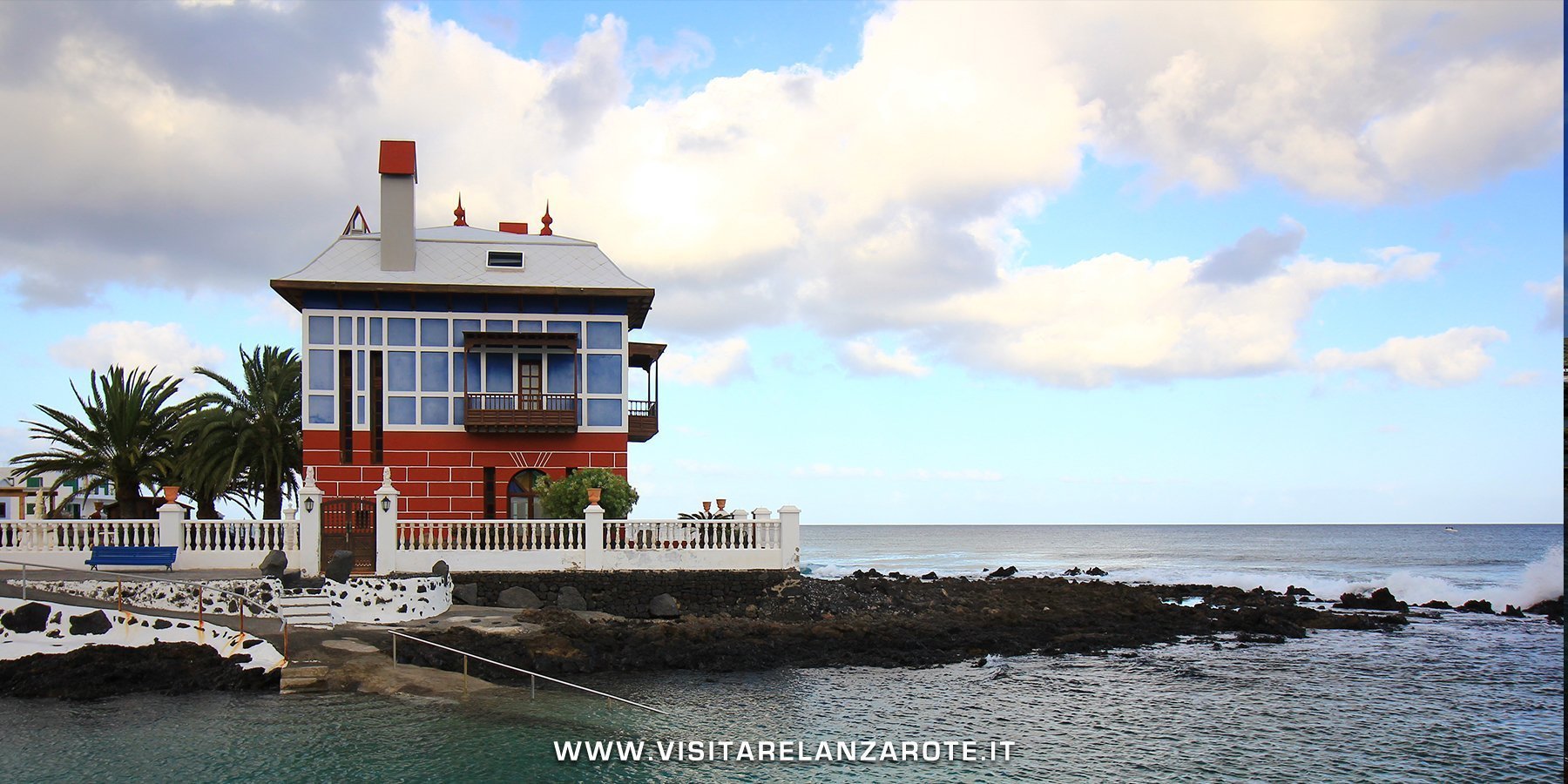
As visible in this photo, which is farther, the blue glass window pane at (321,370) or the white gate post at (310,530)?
the blue glass window pane at (321,370)

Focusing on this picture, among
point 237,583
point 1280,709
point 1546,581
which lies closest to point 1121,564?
point 1546,581

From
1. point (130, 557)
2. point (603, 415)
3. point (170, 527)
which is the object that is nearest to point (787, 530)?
point (603, 415)

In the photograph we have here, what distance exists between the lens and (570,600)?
2631 centimetres

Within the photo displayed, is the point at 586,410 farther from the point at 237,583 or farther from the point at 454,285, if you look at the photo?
the point at 237,583

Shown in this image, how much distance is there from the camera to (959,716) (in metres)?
18.1

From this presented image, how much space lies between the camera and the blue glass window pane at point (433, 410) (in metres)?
31.1

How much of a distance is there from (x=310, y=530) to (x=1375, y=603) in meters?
34.6

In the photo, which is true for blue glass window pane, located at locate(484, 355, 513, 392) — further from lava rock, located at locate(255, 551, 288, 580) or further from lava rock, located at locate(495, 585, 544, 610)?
lava rock, located at locate(255, 551, 288, 580)

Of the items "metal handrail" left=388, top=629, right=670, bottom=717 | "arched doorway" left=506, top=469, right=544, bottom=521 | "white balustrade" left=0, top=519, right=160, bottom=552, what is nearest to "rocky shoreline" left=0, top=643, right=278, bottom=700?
"metal handrail" left=388, top=629, right=670, bottom=717

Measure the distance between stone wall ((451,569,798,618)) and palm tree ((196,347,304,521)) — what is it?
10924mm

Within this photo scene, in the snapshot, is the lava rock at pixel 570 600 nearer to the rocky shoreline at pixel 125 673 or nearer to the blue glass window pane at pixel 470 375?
the blue glass window pane at pixel 470 375

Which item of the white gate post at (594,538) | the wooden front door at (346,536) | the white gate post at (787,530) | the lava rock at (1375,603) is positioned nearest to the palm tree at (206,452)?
the wooden front door at (346,536)

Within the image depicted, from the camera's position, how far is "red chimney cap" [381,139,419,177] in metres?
32.8

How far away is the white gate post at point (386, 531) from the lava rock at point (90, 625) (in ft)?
21.8
